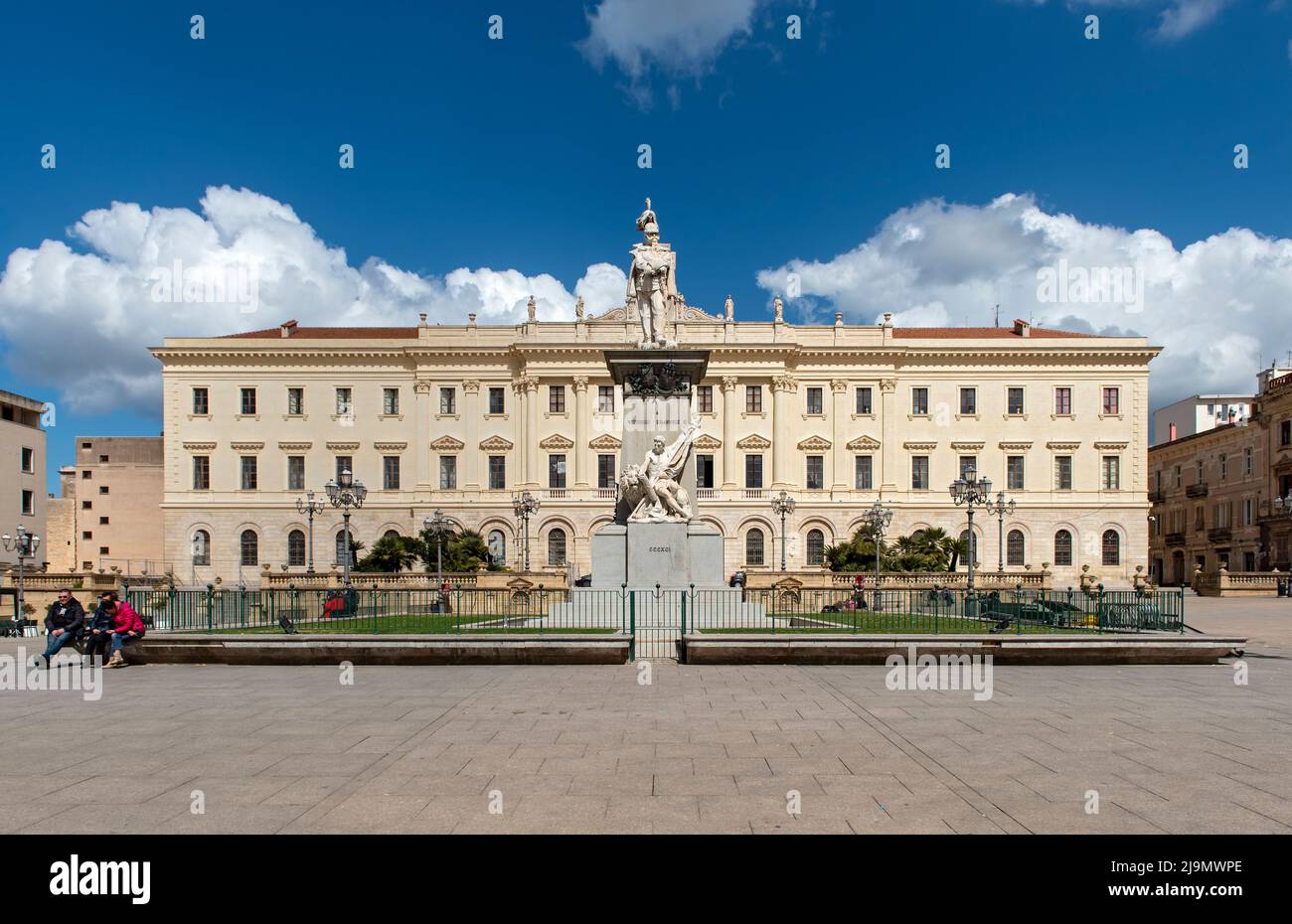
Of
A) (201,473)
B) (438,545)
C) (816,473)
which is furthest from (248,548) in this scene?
(816,473)

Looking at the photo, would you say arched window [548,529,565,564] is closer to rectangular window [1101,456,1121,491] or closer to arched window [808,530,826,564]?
arched window [808,530,826,564]

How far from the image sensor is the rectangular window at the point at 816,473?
49.0 metres

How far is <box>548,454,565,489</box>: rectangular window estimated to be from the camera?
4888 centimetres

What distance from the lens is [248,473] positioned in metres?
48.7

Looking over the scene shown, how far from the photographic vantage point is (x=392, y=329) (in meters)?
52.7

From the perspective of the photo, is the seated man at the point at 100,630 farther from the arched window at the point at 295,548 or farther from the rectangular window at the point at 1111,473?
the rectangular window at the point at 1111,473

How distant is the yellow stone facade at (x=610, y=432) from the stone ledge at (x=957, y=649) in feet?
116

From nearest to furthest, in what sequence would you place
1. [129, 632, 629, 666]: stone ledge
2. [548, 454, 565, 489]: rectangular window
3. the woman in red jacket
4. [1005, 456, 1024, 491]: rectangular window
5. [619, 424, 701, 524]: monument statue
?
[129, 632, 629, 666]: stone ledge
the woman in red jacket
[619, 424, 701, 524]: monument statue
[1005, 456, 1024, 491]: rectangular window
[548, 454, 565, 489]: rectangular window

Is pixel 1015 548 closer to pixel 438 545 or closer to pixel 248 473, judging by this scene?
pixel 438 545

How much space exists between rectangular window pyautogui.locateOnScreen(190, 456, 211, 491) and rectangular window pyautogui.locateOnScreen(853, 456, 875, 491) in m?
38.9

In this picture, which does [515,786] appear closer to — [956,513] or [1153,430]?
[956,513]

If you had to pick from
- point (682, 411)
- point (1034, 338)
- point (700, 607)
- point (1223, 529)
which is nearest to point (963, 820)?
point (700, 607)

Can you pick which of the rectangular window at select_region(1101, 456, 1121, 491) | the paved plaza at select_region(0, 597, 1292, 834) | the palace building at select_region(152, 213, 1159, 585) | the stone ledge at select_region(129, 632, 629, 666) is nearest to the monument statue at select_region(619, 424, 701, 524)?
the stone ledge at select_region(129, 632, 629, 666)

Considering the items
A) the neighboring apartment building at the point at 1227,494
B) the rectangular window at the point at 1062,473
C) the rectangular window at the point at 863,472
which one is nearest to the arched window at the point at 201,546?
the rectangular window at the point at 863,472
